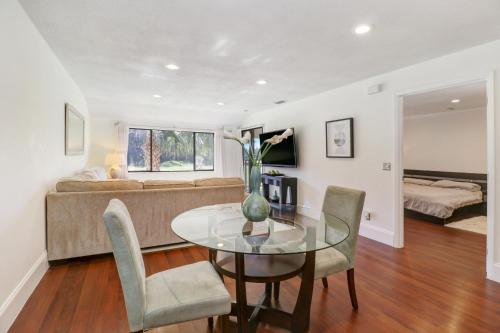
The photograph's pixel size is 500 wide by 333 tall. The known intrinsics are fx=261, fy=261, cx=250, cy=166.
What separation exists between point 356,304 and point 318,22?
7.50 feet

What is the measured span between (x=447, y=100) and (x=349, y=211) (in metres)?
4.64

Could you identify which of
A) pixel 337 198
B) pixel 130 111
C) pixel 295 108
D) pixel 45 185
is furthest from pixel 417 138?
pixel 45 185

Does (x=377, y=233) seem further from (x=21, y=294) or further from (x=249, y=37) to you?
(x=21, y=294)

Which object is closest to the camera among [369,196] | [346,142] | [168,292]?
[168,292]

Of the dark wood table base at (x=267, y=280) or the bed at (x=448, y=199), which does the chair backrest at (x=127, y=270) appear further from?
the bed at (x=448, y=199)

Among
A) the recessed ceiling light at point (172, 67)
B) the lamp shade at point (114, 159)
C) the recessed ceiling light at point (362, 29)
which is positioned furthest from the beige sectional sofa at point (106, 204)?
the lamp shade at point (114, 159)

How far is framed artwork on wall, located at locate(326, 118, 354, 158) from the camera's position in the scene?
13.1 feet

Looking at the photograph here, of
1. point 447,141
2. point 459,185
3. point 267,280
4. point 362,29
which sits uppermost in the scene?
point 362,29

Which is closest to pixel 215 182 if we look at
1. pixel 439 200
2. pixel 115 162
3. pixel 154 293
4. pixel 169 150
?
pixel 154 293

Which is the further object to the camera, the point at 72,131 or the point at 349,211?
the point at 72,131

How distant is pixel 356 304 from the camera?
80.4 inches

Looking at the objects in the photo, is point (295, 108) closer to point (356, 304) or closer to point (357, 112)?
point (357, 112)

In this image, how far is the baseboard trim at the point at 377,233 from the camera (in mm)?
3477

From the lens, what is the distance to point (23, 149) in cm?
208
